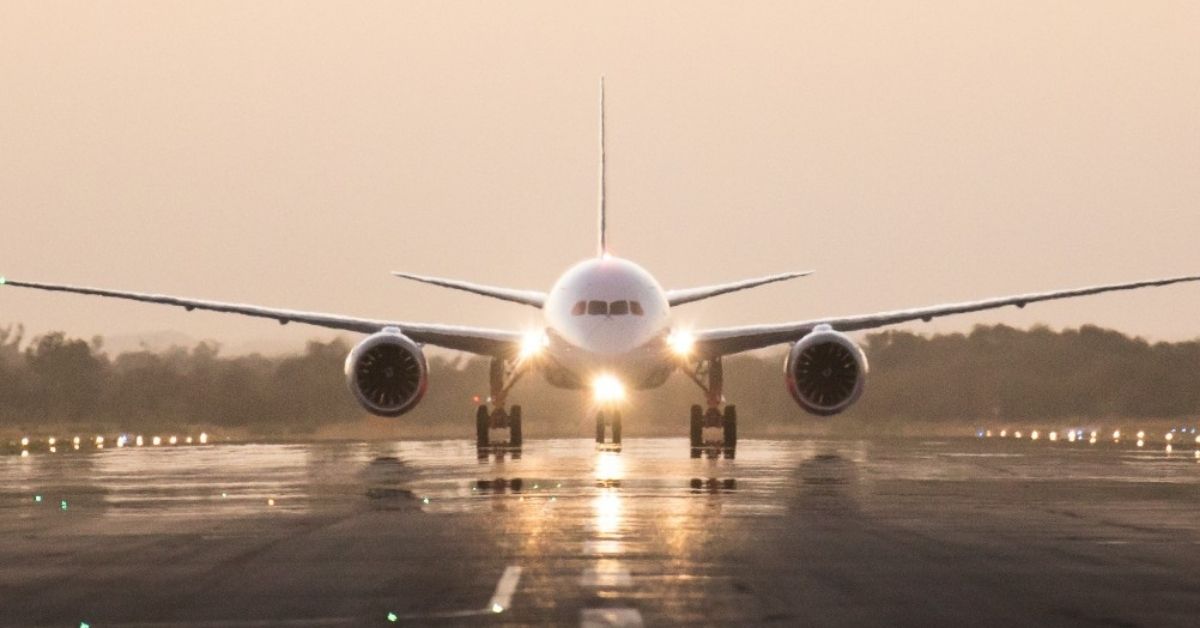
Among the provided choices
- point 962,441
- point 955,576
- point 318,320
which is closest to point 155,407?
point 318,320

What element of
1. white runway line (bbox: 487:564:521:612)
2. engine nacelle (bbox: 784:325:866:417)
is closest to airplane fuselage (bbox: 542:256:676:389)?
engine nacelle (bbox: 784:325:866:417)

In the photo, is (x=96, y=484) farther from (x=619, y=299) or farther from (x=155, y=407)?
(x=155, y=407)

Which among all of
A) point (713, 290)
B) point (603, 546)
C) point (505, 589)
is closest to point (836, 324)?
point (713, 290)

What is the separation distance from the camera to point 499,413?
136 feet

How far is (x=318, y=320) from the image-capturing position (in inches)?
1647

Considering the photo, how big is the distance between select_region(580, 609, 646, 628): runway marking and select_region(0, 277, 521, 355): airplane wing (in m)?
29.1

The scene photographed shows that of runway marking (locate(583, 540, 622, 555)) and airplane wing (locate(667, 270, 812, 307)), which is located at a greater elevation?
airplane wing (locate(667, 270, 812, 307))

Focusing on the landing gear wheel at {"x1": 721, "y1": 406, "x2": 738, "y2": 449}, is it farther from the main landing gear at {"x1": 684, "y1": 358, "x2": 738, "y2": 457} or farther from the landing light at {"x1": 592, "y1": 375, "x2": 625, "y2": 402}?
the landing light at {"x1": 592, "y1": 375, "x2": 625, "y2": 402}

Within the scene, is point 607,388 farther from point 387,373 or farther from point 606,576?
point 606,576

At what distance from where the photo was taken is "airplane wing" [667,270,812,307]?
41719 millimetres

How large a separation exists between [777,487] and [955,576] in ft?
37.6

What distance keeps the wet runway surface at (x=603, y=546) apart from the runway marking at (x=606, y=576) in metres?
0.05

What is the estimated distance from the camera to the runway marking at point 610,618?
10.8 m

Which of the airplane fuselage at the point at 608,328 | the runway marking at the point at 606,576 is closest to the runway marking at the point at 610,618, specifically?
the runway marking at the point at 606,576
